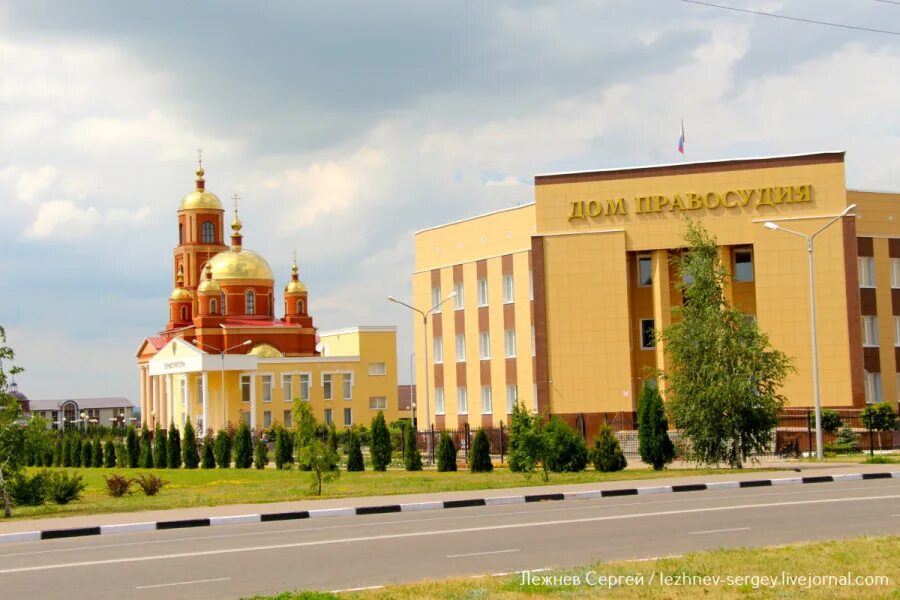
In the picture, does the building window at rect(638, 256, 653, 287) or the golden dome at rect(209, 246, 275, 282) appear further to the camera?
the golden dome at rect(209, 246, 275, 282)

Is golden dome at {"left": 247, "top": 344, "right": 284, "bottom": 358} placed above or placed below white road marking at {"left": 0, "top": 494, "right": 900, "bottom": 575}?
above

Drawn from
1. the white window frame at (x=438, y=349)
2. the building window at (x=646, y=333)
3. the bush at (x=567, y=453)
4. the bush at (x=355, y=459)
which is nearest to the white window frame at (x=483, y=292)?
the white window frame at (x=438, y=349)

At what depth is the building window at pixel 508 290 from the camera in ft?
181

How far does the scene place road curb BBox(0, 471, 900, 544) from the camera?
19953 millimetres

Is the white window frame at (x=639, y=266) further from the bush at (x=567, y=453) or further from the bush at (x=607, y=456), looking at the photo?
the bush at (x=607, y=456)

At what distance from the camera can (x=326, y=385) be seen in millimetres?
90062

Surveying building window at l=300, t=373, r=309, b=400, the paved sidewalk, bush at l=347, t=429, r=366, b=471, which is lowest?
bush at l=347, t=429, r=366, b=471

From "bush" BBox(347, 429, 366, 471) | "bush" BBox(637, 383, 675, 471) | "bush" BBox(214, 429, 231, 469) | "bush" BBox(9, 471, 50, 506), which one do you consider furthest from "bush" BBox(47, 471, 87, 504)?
"bush" BBox(214, 429, 231, 469)

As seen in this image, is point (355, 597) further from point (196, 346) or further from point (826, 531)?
A: point (196, 346)

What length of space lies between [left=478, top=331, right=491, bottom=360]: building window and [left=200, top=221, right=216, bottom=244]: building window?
167ft

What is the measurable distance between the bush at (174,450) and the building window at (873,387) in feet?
106

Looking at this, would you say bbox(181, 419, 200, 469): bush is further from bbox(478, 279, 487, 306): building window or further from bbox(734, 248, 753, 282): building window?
bbox(734, 248, 753, 282): building window

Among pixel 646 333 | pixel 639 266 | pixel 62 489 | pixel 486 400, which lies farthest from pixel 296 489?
pixel 486 400

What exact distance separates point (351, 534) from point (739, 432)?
57.8 feet
